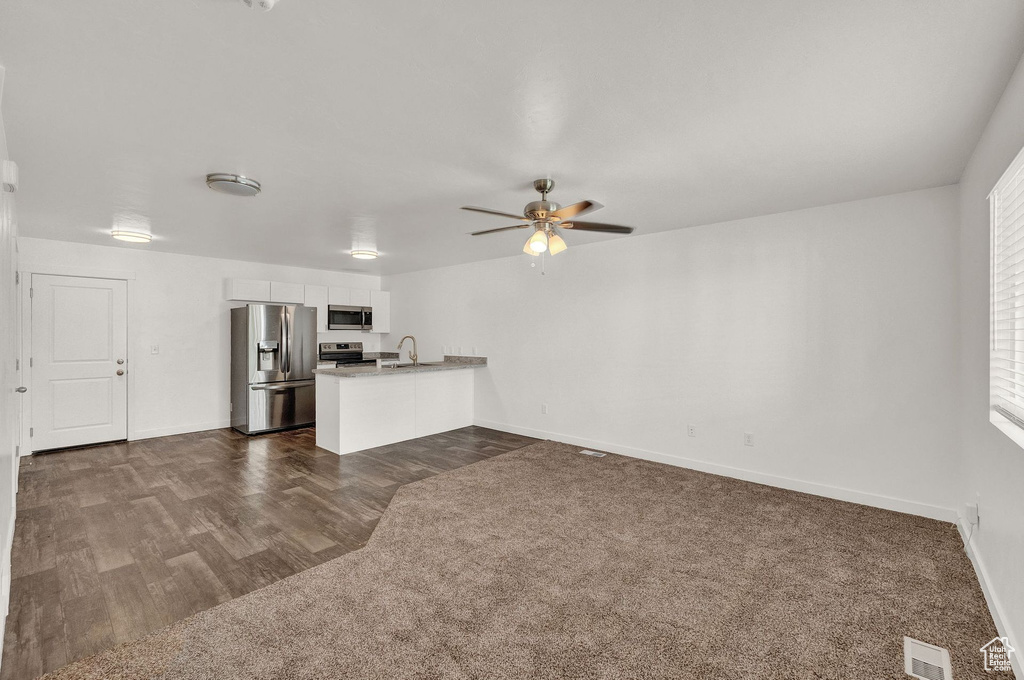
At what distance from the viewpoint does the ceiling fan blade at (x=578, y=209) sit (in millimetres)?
2789

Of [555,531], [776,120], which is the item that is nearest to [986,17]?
[776,120]

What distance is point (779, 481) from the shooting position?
3947mm

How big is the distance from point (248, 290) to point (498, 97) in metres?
5.49

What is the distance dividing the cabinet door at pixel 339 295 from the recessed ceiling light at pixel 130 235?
2503 millimetres

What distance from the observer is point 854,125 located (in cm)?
229

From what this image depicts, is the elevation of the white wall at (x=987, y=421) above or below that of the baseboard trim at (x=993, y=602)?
above

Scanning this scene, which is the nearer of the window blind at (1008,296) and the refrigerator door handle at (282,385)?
the window blind at (1008,296)

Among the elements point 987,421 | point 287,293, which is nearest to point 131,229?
point 287,293

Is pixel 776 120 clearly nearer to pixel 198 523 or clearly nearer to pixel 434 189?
pixel 434 189

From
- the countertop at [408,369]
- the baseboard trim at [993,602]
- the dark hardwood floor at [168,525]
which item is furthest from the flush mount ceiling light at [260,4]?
the countertop at [408,369]

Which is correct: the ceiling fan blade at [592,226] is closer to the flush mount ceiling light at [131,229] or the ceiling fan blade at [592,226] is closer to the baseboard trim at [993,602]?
the baseboard trim at [993,602]

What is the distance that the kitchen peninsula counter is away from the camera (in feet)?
16.3

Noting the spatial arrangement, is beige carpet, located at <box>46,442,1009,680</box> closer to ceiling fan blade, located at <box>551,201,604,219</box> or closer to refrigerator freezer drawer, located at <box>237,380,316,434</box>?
ceiling fan blade, located at <box>551,201,604,219</box>

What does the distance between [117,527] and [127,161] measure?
243 centimetres
